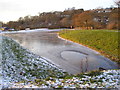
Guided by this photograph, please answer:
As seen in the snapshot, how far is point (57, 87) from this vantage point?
17.8 feet

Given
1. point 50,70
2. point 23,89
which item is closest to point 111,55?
point 50,70

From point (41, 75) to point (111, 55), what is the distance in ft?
27.8

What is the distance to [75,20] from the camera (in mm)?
52375

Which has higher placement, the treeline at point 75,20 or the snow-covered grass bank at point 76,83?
the treeline at point 75,20

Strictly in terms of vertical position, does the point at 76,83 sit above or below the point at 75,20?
below

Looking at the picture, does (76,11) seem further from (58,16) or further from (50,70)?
(50,70)

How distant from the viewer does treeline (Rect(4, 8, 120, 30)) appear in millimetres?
41806

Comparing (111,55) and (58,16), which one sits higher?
(58,16)

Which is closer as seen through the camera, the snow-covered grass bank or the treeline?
the snow-covered grass bank

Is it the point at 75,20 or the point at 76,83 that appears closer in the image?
the point at 76,83

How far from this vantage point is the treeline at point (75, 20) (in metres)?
41.8

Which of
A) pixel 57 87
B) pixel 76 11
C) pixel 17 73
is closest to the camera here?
pixel 57 87

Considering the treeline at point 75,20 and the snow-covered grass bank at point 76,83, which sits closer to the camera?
the snow-covered grass bank at point 76,83

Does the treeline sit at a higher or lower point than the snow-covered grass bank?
higher
